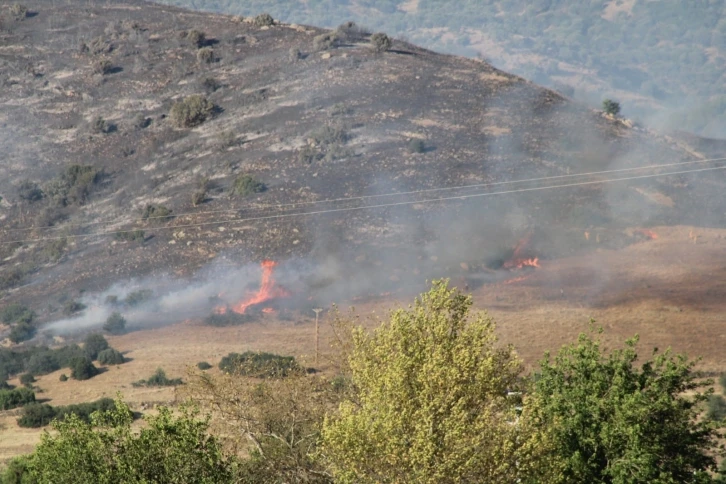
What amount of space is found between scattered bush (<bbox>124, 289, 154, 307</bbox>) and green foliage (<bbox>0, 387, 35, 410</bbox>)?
56.6ft

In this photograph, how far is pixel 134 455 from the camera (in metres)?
20.3

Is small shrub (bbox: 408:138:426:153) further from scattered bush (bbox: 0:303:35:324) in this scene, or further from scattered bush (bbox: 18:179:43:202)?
scattered bush (bbox: 0:303:35:324)

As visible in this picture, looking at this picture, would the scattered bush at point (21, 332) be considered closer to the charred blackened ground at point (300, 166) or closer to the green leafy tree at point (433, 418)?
the charred blackened ground at point (300, 166)

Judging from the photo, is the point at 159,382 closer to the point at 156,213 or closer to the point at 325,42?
the point at 156,213

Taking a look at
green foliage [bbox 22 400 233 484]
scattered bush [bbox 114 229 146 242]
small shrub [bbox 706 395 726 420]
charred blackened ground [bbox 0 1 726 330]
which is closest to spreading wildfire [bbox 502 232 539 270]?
charred blackened ground [bbox 0 1 726 330]

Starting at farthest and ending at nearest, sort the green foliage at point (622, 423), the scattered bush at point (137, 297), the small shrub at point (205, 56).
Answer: the small shrub at point (205, 56)
the scattered bush at point (137, 297)
the green foliage at point (622, 423)

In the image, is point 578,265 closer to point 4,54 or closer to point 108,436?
point 108,436

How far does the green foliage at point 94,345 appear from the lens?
5634 centimetres

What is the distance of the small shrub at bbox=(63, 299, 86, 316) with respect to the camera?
65.2 metres

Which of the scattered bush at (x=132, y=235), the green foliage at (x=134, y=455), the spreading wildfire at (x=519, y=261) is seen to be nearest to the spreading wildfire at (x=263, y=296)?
the scattered bush at (x=132, y=235)

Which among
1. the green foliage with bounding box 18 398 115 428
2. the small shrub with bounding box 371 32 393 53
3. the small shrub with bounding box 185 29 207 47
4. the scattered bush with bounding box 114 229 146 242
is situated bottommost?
the green foliage with bounding box 18 398 115 428

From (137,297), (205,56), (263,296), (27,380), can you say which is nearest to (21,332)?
(137,297)

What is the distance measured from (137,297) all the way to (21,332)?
7910mm

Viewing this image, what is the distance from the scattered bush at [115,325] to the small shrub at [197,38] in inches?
1809
